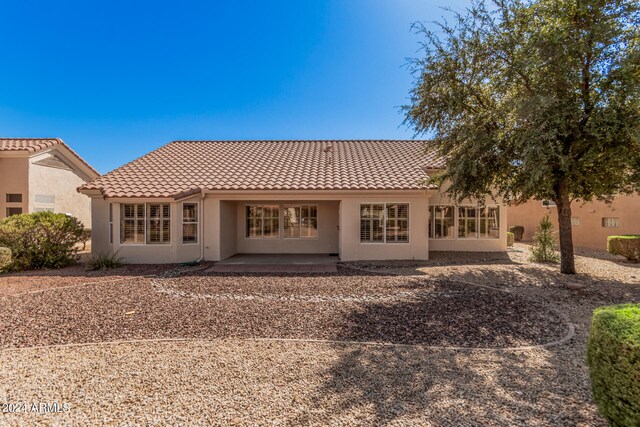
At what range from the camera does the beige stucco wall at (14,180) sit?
1670 centimetres

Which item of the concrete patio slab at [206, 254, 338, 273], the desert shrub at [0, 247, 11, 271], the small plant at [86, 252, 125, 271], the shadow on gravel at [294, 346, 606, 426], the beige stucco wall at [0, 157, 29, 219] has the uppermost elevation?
the beige stucco wall at [0, 157, 29, 219]

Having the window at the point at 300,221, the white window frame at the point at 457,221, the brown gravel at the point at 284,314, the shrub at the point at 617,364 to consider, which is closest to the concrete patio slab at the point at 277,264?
the window at the point at 300,221

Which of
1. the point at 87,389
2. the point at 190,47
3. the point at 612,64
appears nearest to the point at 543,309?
the point at 612,64

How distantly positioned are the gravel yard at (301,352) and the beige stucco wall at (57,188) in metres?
11.8

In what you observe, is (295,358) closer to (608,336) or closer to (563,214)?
(608,336)

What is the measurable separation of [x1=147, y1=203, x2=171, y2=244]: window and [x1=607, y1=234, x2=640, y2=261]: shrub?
→ 19539mm

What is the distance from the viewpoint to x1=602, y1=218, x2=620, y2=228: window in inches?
659

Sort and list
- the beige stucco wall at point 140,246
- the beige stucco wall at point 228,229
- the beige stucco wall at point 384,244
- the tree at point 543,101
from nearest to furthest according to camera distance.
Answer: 1. the tree at point 543,101
2. the beige stucco wall at point 140,246
3. the beige stucco wall at point 384,244
4. the beige stucco wall at point 228,229

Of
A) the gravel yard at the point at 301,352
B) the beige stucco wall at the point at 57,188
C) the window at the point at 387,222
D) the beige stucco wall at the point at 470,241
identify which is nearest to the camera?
the gravel yard at the point at 301,352

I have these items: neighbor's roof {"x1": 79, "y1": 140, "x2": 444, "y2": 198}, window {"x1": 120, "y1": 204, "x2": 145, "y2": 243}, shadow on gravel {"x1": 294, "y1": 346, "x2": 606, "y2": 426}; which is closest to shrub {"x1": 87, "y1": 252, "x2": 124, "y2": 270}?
window {"x1": 120, "y1": 204, "x2": 145, "y2": 243}

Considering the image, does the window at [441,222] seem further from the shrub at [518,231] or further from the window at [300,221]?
the shrub at [518,231]

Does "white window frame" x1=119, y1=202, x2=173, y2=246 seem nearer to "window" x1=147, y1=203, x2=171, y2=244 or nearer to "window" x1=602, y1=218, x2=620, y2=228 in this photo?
"window" x1=147, y1=203, x2=171, y2=244

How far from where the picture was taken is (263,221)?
1530 cm

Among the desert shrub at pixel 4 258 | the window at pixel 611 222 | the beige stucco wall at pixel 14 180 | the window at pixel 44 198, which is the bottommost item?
the desert shrub at pixel 4 258
